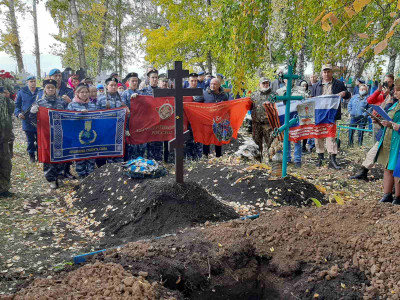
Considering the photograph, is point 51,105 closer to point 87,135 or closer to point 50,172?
point 87,135

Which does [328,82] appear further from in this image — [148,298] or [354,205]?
[148,298]

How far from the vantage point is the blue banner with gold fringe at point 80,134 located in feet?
21.8

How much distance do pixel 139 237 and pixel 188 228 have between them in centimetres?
65

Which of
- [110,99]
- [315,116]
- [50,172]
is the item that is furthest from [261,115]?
[50,172]

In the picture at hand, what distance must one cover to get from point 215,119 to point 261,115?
3.72ft

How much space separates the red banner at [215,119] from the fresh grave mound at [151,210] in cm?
252

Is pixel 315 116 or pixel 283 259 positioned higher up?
pixel 315 116

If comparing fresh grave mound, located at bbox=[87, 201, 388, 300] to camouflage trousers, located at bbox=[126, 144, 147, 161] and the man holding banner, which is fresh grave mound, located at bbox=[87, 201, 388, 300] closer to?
the man holding banner

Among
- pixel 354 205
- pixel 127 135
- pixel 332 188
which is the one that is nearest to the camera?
pixel 354 205

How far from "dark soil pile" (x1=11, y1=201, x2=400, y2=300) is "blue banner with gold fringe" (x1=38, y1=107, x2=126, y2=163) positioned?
3924mm

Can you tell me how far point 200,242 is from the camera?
369cm

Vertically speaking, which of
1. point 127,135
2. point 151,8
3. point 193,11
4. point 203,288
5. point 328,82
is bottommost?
point 203,288

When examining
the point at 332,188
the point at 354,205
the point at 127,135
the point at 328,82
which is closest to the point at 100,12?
the point at 127,135

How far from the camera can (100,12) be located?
15141 millimetres
